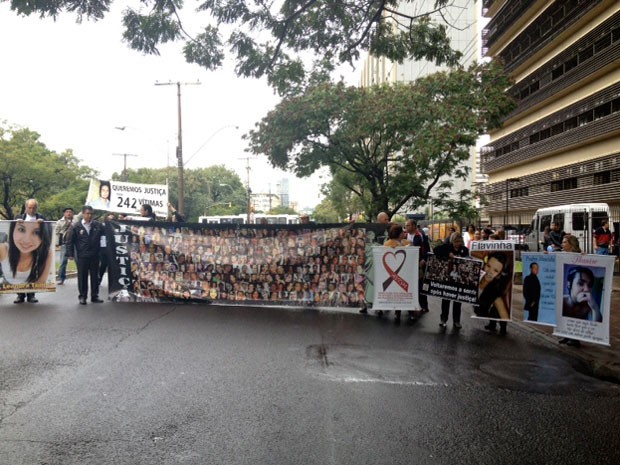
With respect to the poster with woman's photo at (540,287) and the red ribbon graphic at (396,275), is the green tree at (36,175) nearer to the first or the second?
the red ribbon graphic at (396,275)

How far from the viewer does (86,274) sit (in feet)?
34.3

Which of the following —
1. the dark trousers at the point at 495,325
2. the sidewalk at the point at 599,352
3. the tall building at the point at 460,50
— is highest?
the tall building at the point at 460,50

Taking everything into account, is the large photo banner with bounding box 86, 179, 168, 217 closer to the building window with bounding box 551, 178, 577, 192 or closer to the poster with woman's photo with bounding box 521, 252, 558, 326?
the poster with woman's photo with bounding box 521, 252, 558, 326

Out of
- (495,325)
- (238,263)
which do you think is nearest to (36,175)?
(238,263)

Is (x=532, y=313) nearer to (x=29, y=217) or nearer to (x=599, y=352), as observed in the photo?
(x=599, y=352)

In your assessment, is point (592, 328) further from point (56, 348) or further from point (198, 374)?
point (56, 348)

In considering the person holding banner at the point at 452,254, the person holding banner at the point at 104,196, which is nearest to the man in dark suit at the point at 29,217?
the person holding banner at the point at 452,254

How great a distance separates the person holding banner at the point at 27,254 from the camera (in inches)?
416

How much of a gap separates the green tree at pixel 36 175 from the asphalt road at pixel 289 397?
3454 centimetres

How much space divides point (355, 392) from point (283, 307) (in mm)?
5257

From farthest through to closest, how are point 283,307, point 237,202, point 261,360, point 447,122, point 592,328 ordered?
point 237,202, point 447,122, point 283,307, point 592,328, point 261,360

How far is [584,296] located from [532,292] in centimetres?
77

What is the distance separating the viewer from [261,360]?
252 inches

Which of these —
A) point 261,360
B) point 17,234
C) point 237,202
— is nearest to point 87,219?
point 17,234
